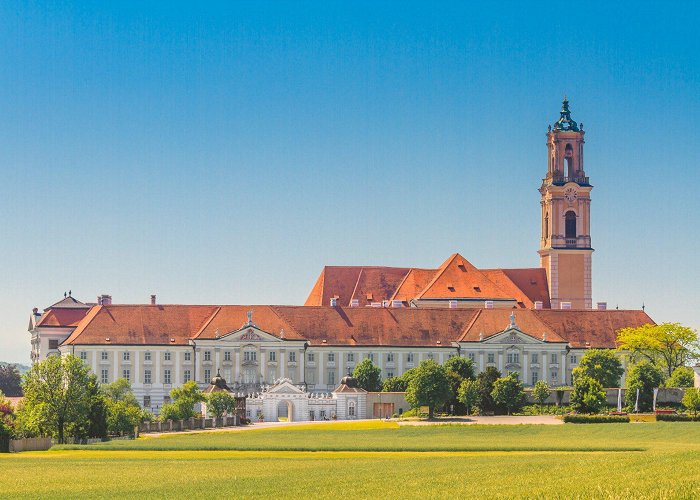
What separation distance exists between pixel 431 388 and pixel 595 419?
18.6 meters

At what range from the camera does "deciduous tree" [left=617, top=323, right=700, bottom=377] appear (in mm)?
146500

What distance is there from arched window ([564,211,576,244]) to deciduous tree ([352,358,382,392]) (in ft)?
124

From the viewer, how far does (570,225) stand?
17350cm

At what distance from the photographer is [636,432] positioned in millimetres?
97500

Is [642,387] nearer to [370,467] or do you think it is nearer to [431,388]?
[431,388]

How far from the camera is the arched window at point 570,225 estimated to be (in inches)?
6806

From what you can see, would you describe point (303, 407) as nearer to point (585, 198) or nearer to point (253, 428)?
point (253, 428)

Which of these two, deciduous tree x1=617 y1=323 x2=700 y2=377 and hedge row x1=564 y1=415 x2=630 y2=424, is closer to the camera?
hedge row x1=564 y1=415 x2=630 y2=424

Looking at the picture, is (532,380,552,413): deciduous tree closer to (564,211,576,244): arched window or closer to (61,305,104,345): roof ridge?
(564,211,576,244): arched window

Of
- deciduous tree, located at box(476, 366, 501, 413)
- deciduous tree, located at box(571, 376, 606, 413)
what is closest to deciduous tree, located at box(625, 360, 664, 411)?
deciduous tree, located at box(571, 376, 606, 413)

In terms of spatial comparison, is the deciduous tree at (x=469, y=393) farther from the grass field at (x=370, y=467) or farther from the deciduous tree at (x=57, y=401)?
the deciduous tree at (x=57, y=401)

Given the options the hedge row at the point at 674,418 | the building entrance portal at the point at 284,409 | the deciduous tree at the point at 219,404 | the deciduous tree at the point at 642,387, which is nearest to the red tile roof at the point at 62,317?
the building entrance portal at the point at 284,409

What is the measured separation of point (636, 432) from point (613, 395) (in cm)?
3444

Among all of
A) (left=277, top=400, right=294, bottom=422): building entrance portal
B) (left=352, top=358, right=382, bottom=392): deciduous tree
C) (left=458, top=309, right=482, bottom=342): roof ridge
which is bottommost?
(left=277, top=400, right=294, bottom=422): building entrance portal
